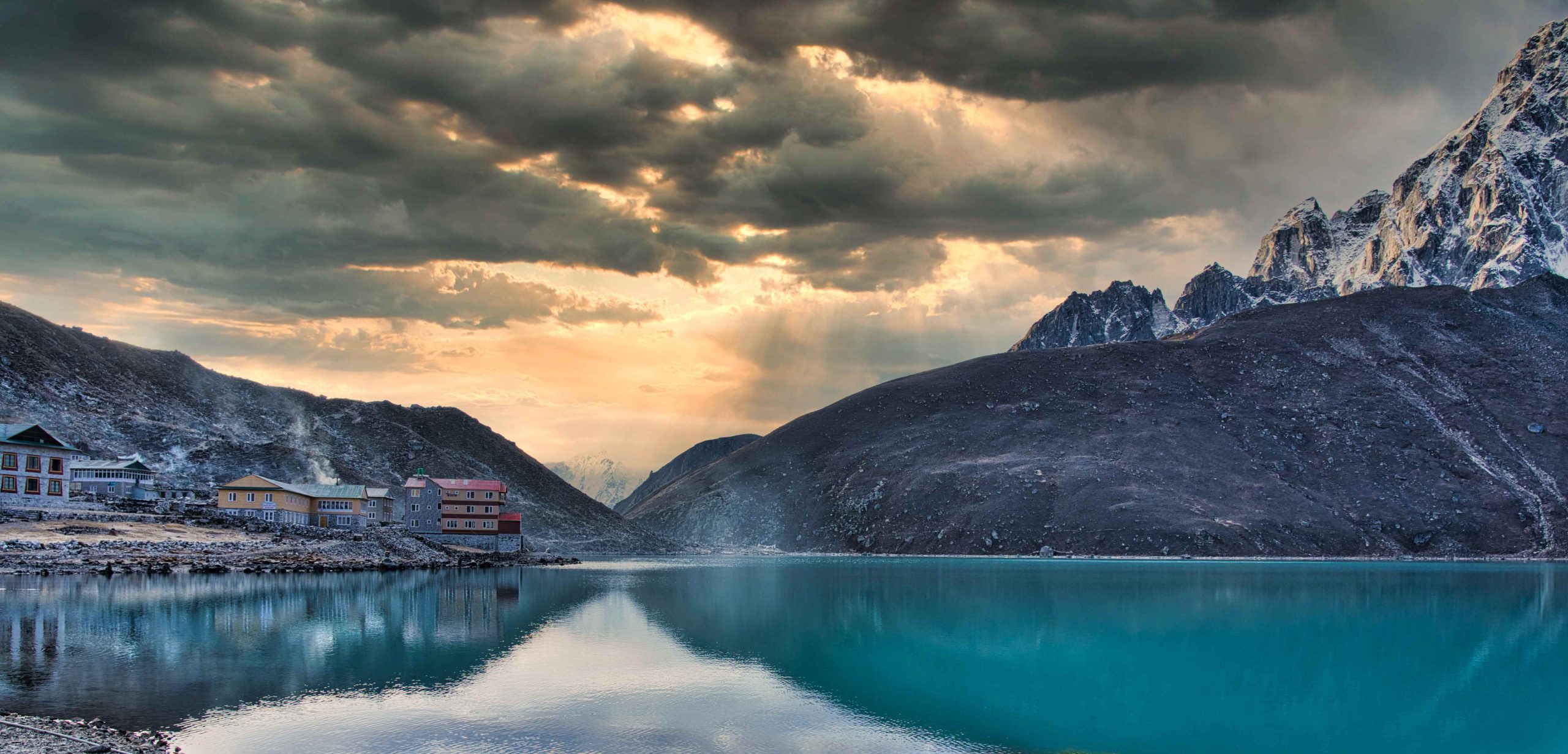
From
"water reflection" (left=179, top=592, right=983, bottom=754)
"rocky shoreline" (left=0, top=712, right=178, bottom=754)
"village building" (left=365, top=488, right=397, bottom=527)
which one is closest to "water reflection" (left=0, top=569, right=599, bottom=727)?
"rocky shoreline" (left=0, top=712, right=178, bottom=754)

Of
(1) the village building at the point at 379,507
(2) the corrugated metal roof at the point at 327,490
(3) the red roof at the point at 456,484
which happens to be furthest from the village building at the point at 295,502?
(3) the red roof at the point at 456,484

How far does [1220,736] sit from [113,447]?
474 feet

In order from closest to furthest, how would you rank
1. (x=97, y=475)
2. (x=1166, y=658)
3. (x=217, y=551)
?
(x=1166, y=658), (x=217, y=551), (x=97, y=475)

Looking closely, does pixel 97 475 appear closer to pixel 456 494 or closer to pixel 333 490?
pixel 333 490

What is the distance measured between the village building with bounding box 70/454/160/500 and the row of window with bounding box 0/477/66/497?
7.62m

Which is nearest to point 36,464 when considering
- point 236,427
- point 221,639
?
point 236,427

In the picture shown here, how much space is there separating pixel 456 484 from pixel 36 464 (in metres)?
54.4

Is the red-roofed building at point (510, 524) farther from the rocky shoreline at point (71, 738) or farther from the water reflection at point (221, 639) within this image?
the rocky shoreline at point (71, 738)

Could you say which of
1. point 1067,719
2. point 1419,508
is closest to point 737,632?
point 1067,719

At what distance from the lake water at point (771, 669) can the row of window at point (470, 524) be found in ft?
209

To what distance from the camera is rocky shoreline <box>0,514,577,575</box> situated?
79812mm

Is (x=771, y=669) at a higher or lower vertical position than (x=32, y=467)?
lower

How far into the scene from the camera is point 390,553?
114 metres

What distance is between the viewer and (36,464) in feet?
334
